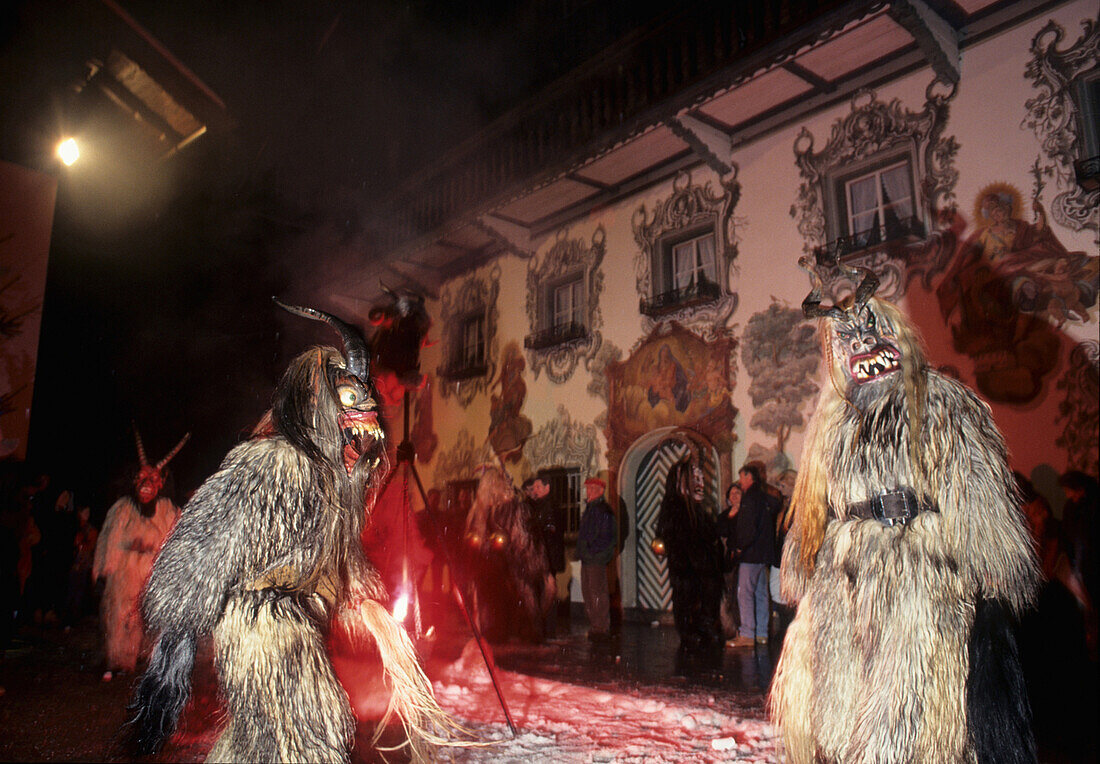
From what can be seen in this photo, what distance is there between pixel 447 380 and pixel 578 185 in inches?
206

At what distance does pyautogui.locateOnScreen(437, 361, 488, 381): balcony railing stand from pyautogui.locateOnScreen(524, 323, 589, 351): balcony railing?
55.1 inches

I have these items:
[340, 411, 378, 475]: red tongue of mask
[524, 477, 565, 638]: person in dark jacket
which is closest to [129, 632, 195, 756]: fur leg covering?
[340, 411, 378, 475]: red tongue of mask

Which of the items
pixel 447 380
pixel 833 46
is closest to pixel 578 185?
pixel 833 46

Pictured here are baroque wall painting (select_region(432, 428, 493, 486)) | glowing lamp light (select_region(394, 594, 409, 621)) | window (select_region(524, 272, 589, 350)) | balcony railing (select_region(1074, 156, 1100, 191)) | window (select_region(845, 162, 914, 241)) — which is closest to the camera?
glowing lamp light (select_region(394, 594, 409, 621))

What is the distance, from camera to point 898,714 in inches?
86.0

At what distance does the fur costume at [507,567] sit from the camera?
302 inches

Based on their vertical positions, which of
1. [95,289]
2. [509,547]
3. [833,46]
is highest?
[833,46]

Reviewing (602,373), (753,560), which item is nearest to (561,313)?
(602,373)

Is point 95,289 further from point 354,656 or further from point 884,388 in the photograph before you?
point 884,388

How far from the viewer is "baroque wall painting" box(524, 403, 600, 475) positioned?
1098cm

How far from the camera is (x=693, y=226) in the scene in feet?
32.6

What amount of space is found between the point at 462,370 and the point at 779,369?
685cm

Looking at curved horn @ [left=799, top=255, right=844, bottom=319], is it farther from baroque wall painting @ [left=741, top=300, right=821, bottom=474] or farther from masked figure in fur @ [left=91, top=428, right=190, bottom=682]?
masked figure in fur @ [left=91, top=428, right=190, bottom=682]

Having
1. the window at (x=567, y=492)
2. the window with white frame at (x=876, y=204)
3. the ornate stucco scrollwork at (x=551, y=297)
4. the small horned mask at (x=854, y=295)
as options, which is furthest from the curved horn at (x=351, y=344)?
the window at (x=567, y=492)
